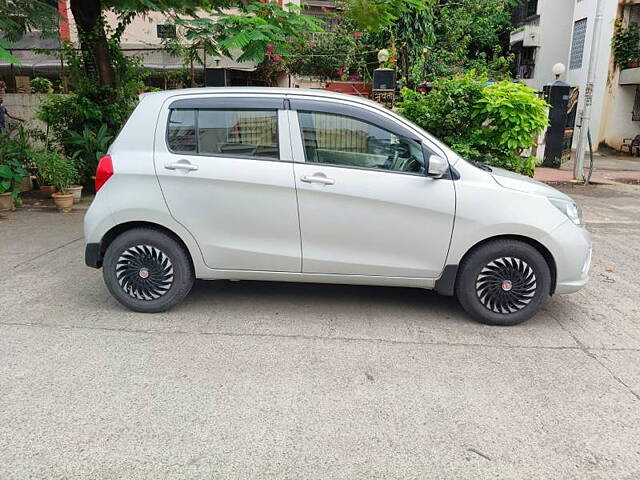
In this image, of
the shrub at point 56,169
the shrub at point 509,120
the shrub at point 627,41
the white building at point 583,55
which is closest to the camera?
the shrub at point 509,120

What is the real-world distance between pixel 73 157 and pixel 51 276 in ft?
15.5

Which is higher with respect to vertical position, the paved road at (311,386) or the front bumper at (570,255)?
the front bumper at (570,255)

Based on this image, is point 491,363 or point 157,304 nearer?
point 491,363

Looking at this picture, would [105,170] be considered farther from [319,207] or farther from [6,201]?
[6,201]

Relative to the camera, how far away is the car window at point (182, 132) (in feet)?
14.7

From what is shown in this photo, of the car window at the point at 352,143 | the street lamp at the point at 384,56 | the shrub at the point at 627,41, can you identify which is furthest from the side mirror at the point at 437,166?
the shrub at the point at 627,41

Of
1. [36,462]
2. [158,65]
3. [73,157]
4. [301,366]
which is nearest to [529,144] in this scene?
[301,366]

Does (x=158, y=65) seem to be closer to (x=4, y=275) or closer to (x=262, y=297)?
(x=4, y=275)

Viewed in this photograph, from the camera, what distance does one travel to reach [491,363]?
3.86 m

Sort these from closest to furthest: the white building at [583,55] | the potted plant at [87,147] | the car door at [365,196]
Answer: the car door at [365,196] < the potted plant at [87,147] < the white building at [583,55]

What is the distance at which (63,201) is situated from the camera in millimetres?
8945

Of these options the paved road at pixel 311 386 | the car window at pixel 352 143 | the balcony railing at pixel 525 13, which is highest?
the balcony railing at pixel 525 13

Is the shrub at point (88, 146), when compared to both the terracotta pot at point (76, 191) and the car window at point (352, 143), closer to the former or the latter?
the terracotta pot at point (76, 191)

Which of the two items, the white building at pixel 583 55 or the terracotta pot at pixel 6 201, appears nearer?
the terracotta pot at pixel 6 201
